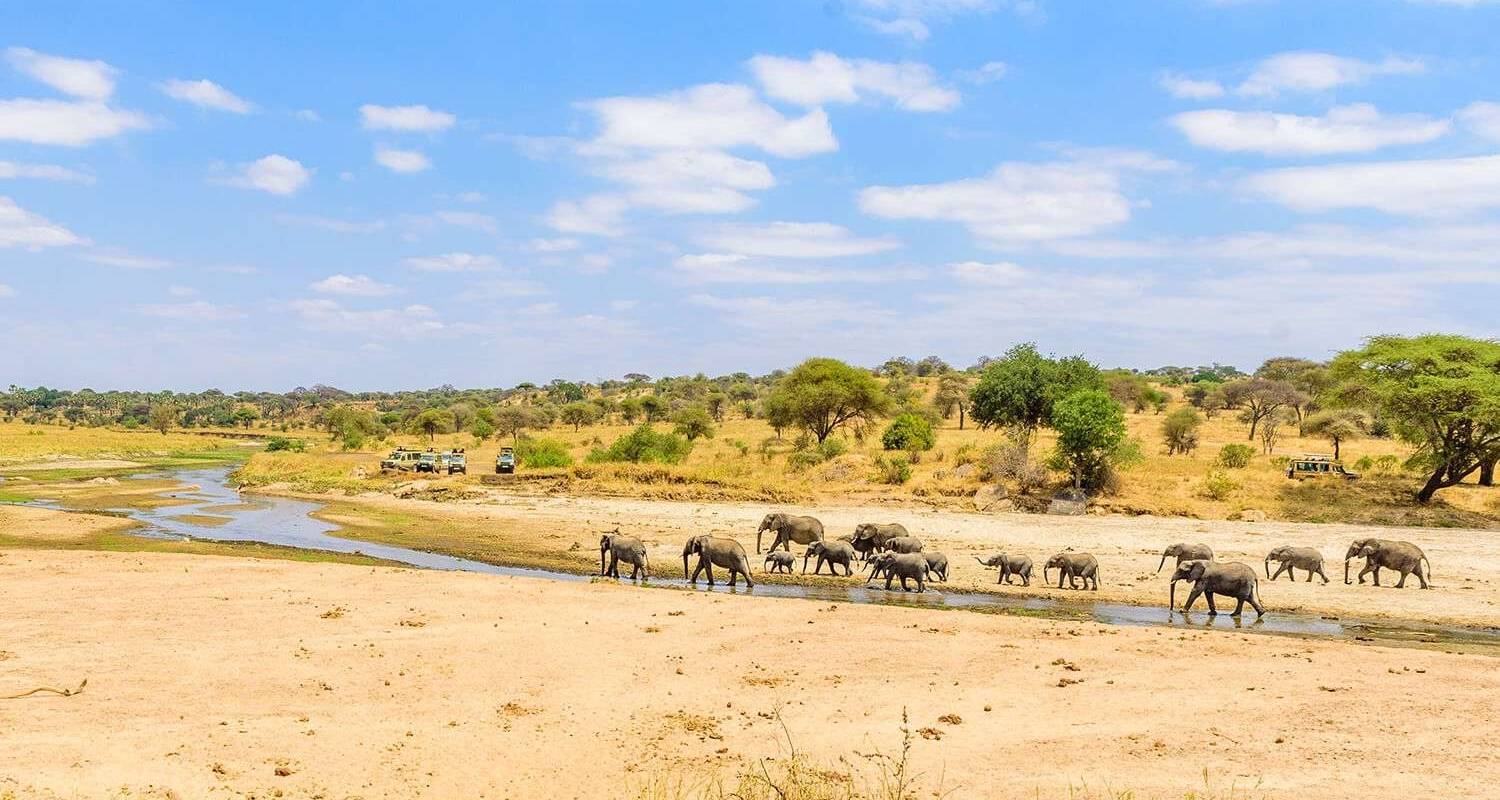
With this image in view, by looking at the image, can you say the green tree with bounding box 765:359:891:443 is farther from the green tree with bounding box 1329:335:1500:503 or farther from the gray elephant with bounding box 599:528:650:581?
the gray elephant with bounding box 599:528:650:581

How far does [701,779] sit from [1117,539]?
78.5 ft

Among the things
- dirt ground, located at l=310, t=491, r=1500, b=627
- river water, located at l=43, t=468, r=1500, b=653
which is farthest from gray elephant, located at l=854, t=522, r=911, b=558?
river water, located at l=43, t=468, r=1500, b=653

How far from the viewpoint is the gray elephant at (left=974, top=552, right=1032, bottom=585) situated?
76.2 feet

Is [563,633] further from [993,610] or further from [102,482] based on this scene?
[102,482]

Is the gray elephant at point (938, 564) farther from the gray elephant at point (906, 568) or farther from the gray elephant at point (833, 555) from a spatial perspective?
the gray elephant at point (833, 555)

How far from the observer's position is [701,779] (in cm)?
968

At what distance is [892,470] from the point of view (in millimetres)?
43031

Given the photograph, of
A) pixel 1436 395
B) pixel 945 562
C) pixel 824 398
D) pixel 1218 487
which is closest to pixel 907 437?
pixel 824 398

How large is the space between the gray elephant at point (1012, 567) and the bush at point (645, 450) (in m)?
29.4

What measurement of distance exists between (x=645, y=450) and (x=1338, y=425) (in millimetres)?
37124

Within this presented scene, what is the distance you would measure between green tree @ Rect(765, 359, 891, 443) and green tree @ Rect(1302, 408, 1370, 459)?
24.2 m

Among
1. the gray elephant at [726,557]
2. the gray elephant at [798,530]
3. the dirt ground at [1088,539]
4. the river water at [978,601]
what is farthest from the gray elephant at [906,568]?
the gray elephant at [798,530]

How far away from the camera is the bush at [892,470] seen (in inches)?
1671

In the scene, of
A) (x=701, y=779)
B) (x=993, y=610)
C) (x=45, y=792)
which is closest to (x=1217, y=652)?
(x=993, y=610)
